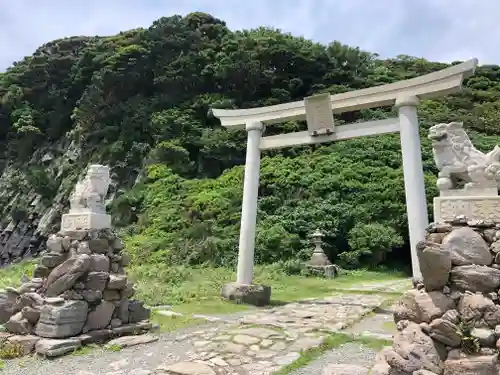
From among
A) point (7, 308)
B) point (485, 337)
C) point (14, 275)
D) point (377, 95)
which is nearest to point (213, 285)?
point (7, 308)

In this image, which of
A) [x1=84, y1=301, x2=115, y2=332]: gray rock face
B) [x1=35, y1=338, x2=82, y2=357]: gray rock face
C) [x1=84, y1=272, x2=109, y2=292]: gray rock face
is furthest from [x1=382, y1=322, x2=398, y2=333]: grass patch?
[x1=35, y1=338, x2=82, y2=357]: gray rock face

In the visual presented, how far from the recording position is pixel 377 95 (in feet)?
29.1

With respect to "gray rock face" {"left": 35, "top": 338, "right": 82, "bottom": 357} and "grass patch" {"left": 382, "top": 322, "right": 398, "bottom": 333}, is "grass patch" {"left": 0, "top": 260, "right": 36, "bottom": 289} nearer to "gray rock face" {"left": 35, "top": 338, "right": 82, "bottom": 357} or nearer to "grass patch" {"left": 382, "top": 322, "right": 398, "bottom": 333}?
"gray rock face" {"left": 35, "top": 338, "right": 82, "bottom": 357}

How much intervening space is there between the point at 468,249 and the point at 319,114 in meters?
5.71

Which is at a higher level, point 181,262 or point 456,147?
point 456,147

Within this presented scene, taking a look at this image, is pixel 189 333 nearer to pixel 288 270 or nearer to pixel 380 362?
pixel 380 362

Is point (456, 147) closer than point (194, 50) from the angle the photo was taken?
Yes

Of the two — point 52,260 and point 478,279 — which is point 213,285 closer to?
point 52,260

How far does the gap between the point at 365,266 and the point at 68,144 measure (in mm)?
22967

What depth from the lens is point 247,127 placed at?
403 inches

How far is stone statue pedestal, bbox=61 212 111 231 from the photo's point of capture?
6695 millimetres

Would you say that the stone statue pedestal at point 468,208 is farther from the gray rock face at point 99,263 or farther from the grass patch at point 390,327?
the gray rock face at point 99,263

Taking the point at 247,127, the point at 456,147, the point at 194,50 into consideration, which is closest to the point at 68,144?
the point at 194,50

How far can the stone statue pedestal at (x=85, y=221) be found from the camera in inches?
264
